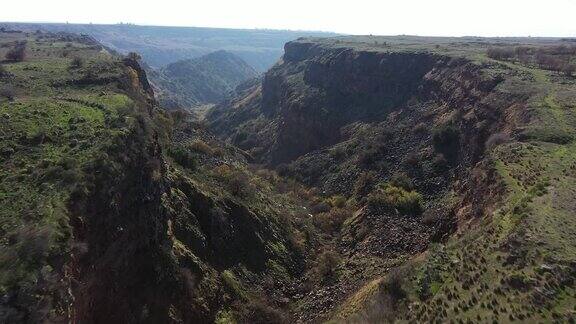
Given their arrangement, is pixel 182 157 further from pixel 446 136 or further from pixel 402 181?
pixel 446 136

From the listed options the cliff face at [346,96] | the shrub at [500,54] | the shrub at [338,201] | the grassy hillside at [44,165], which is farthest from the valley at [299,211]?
the shrub at [500,54]

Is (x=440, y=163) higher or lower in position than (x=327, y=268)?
higher

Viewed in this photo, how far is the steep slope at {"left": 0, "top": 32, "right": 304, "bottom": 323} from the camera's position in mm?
18609

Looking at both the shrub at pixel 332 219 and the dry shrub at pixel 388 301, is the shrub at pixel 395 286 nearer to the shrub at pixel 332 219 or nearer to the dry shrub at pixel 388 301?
the dry shrub at pixel 388 301

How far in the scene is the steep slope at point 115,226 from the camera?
61.1ft

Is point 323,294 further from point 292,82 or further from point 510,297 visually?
point 292,82

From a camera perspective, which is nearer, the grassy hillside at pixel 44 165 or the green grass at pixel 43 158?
the grassy hillside at pixel 44 165

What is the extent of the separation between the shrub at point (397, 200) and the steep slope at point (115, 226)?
25.5 ft

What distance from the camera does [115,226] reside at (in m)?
23.2

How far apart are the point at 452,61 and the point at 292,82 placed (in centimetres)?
3890

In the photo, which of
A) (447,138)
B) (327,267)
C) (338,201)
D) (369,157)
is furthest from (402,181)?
(327,267)

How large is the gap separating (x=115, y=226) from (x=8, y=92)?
61.7 feet

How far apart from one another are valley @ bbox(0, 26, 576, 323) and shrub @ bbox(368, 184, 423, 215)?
16cm

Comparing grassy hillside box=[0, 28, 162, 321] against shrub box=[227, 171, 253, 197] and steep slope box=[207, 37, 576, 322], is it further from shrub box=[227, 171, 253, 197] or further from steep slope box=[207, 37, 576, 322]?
steep slope box=[207, 37, 576, 322]
